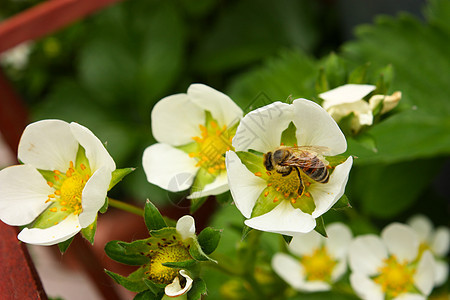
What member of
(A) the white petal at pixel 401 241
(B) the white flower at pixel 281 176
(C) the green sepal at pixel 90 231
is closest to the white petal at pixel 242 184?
(B) the white flower at pixel 281 176

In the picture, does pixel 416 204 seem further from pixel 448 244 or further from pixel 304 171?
pixel 304 171

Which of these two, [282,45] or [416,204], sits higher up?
[282,45]

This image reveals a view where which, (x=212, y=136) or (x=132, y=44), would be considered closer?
(x=212, y=136)

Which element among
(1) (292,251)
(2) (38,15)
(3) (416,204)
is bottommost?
(3) (416,204)

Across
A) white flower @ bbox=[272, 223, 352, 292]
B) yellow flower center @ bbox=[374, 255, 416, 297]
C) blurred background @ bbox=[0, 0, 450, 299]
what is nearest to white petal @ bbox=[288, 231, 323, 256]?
white flower @ bbox=[272, 223, 352, 292]

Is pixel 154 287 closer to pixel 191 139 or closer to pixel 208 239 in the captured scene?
pixel 208 239

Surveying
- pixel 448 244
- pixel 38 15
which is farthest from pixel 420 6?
pixel 38 15

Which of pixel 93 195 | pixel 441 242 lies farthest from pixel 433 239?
pixel 93 195
